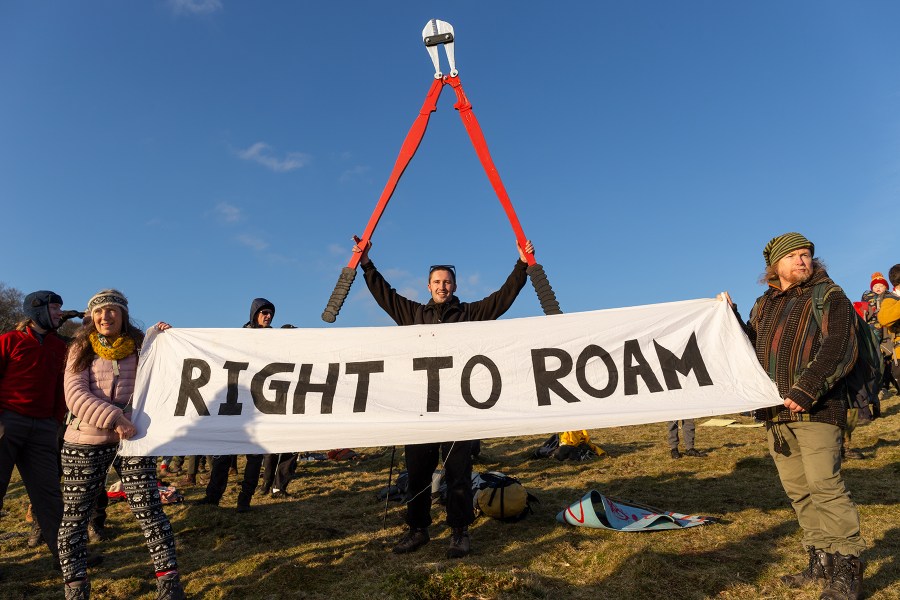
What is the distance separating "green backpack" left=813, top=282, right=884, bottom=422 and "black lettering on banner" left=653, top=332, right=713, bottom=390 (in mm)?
1070

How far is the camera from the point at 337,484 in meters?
9.02

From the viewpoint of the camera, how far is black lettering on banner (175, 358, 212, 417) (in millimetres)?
4789

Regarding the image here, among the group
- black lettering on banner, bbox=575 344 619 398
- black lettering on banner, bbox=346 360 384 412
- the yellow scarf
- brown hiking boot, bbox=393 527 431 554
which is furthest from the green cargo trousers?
the yellow scarf

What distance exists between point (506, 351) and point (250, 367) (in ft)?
8.07

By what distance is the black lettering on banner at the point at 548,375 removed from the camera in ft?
16.0

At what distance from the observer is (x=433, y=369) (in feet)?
16.6

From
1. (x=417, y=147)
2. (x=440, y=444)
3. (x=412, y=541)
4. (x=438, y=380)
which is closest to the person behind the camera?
(x=438, y=380)

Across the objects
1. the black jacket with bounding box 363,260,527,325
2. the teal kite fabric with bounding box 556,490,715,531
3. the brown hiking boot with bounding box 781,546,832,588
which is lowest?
the brown hiking boot with bounding box 781,546,832,588

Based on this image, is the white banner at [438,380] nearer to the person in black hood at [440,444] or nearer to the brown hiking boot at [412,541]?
the person in black hood at [440,444]

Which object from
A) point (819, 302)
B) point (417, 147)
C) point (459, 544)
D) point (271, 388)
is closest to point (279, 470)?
point (271, 388)

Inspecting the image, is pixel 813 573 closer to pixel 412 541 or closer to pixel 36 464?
pixel 412 541

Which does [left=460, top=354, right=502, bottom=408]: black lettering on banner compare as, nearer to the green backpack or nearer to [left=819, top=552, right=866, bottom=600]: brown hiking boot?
the green backpack

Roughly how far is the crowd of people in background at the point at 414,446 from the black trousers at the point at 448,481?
0.01m

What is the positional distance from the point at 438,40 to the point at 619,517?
5.80 meters
